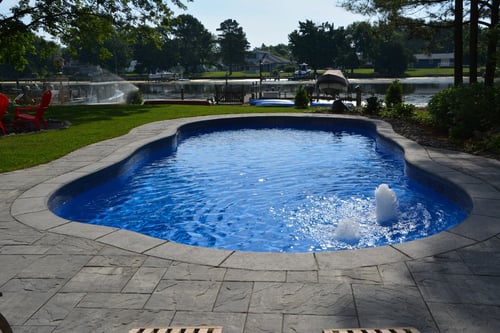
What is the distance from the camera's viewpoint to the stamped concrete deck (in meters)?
3.24

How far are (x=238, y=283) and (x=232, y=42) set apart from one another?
4304 inches

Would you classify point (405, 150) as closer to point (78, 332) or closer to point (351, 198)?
point (351, 198)

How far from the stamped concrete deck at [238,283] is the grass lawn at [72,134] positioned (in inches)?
184

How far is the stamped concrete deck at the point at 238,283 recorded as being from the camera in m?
3.24

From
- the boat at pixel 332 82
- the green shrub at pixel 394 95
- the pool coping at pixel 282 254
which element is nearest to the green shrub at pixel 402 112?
the green shrub at pixel 394 95

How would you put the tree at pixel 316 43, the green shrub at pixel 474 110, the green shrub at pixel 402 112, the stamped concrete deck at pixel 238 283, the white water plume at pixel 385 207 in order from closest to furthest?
1. the stamped concrete deck at pixel 238 283
2. the white water plume at pixel 385 207
3. the green shrub at pixel 474 110
4. the green shrub at pixel 402 112
5. the tree at pixel 316 43

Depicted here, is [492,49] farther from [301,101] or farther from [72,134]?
[72,134]

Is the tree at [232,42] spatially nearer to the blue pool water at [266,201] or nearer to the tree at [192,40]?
the tree at [192,40]

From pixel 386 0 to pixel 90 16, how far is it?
1483cm

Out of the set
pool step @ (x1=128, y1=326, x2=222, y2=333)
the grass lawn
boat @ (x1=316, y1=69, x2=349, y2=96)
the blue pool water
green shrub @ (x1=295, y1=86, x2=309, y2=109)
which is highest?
boat @ (x1=316, y1=69, x2=349, y2=96)

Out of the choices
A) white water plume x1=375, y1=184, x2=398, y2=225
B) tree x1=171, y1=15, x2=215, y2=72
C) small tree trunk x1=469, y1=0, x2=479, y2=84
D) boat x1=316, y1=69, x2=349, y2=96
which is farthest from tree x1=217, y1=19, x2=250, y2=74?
white water plume x1=375, y1=184, x2=398, y2=225

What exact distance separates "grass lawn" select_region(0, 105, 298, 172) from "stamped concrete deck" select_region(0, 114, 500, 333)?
468 cm

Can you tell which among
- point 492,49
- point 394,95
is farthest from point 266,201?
point 394,95

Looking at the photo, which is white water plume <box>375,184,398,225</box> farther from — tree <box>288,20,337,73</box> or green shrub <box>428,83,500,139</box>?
tree <box>288,20,337,73</box>
